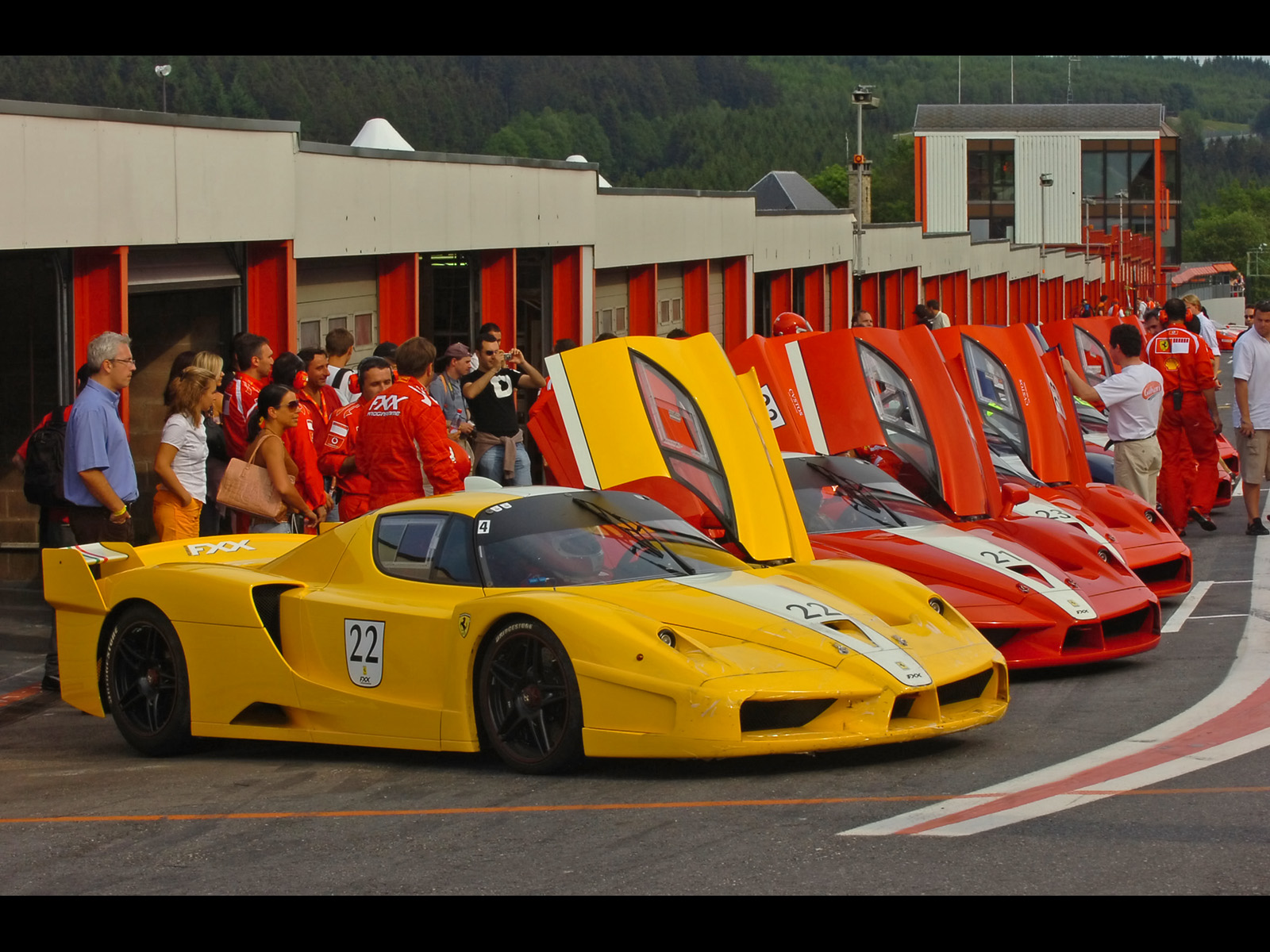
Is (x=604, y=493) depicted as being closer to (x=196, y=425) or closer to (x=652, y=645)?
(x=652, y=645)

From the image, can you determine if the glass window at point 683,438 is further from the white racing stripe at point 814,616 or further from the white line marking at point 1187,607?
the white line marking at point 1187,607

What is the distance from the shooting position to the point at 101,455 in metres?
8.87

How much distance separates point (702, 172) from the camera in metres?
168

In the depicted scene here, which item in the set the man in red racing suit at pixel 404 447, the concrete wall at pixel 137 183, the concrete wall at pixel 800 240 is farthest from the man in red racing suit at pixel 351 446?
the concrete wall at pixel 800 240

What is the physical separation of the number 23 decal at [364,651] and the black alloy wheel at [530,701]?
0.55 metres

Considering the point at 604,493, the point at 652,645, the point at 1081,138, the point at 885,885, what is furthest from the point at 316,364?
the point at 1081,138

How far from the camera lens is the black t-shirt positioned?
509 inches

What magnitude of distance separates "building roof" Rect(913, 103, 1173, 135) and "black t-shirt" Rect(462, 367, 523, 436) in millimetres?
110934

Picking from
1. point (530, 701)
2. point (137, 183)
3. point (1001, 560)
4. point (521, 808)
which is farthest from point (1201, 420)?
point (521, 808)

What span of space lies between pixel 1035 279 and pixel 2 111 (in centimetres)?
5892

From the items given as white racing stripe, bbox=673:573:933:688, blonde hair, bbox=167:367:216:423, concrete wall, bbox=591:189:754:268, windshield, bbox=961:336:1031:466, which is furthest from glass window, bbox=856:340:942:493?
concrete wall, bbox=591:189:754:268

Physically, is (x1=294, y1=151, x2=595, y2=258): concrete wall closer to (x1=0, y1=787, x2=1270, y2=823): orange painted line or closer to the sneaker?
the sneaker

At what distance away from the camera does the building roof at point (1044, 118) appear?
122 meters

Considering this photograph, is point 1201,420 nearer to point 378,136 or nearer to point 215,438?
point 215,438
